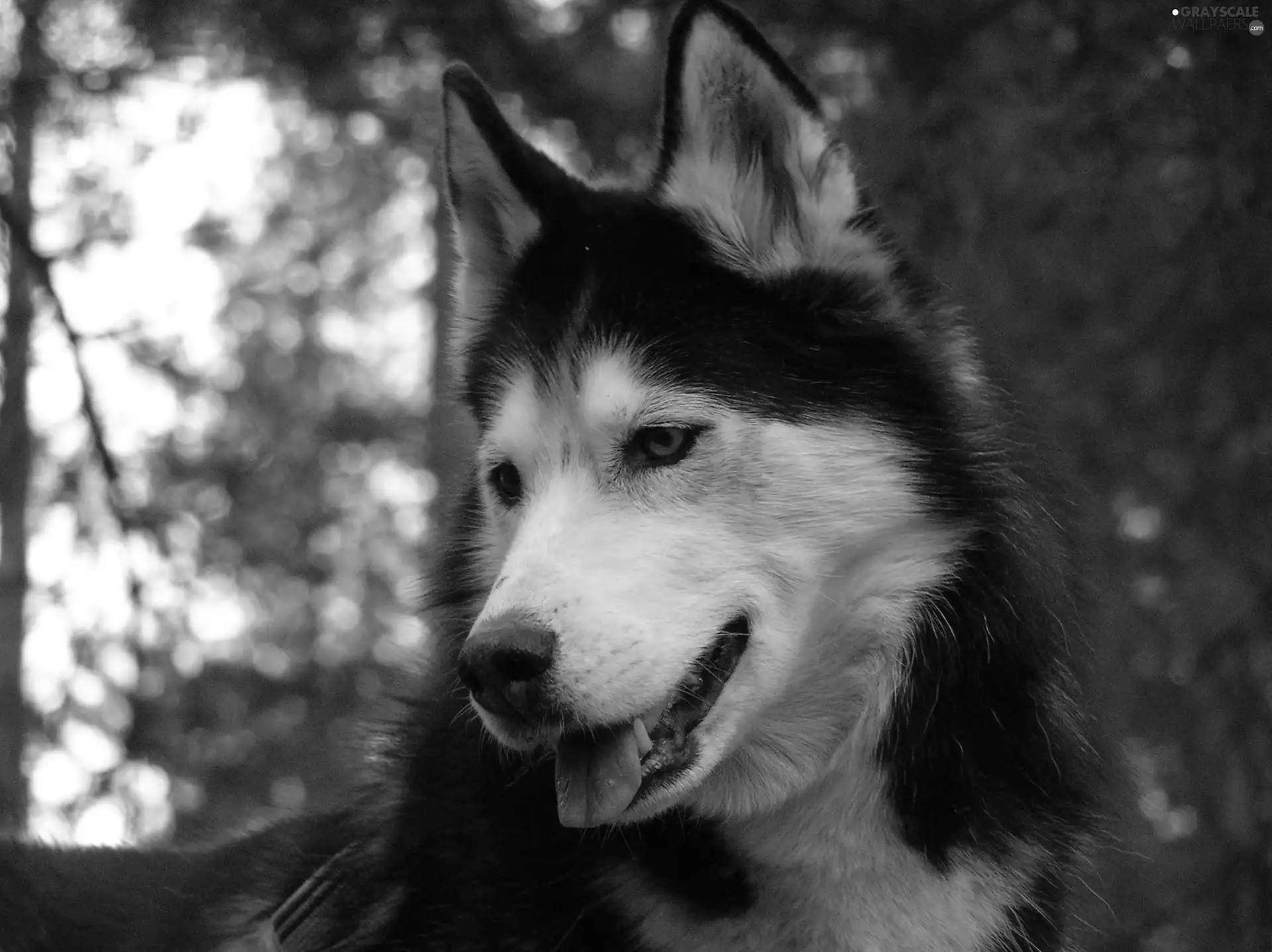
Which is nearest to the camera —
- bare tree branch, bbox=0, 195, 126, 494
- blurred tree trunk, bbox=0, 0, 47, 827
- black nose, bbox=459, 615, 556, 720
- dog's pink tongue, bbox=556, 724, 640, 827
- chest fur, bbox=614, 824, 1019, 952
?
black nose, bbox=459, 615, 556, 720

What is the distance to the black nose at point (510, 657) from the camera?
2.04 metres

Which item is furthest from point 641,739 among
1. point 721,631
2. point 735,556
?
point 735,556

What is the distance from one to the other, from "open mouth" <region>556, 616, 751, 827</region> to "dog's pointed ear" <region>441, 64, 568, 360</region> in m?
1.06

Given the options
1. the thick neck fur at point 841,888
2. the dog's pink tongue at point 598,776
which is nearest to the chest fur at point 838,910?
the thick neck fur at point 841,888

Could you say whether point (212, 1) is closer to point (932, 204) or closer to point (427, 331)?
point (932, 204)

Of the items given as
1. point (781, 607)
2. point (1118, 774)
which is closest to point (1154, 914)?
point (1118, 774)

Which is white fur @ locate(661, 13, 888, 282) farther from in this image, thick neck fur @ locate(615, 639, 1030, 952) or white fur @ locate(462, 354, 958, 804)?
thick neck fur @ locate(615, 639, 1030, 952)

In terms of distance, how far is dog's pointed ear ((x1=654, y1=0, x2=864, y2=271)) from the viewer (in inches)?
97.8

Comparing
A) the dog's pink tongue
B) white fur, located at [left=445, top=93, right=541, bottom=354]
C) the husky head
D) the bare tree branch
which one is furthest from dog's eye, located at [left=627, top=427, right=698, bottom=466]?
the bare tree branch

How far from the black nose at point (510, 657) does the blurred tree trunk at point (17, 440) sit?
1.85m

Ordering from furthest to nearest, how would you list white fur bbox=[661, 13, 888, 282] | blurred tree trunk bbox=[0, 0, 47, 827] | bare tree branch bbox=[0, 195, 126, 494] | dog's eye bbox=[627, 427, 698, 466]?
blurred tree trunk bbox=[0, 0, 47, 827] < bare tree branch bbox=[0, 195, 126, 494] < white fur bbox=[661, 13, 888, 282] < dog's eye bbox=[627, 427, 698, 466]

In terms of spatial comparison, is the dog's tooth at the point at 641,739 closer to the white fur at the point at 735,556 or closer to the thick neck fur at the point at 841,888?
the white fur at the point at 735,556

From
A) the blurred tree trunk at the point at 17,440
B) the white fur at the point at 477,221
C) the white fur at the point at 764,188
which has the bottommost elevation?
the blurred tree trunk at the point at 17,440

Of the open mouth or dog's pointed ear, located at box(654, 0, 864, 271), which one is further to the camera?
dog's pointed ear, located at box(654, 0, 864, 271)
